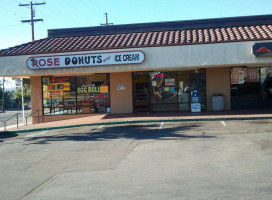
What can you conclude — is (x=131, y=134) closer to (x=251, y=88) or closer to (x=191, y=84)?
(x=191, y=84)

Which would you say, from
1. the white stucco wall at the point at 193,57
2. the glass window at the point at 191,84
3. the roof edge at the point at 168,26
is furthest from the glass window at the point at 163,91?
the roof edge at the point at 168,26

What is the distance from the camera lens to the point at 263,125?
13953 millimetres

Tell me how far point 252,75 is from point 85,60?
1019 centimetres

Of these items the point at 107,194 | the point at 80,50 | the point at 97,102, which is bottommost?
the point at 107,194

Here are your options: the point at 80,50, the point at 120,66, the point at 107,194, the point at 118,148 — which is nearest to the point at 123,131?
the point at 118,148

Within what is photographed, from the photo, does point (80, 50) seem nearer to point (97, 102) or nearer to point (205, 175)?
point (97, 102)

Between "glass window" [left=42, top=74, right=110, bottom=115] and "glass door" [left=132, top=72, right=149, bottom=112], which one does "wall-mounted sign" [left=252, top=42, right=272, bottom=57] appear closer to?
"glass door" [left=132, top=72, right=149, bottom=112]

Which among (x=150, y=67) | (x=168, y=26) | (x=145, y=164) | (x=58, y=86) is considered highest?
(x=168, y=26)

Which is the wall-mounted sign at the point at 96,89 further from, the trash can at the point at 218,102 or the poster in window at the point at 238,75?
the poster in window at the point at 238,75

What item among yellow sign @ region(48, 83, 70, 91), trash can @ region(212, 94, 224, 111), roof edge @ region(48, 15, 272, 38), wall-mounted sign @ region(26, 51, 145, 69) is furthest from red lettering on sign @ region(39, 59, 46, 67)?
trash can @ region(212, 94, 224, 111)

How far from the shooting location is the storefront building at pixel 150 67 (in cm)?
1778

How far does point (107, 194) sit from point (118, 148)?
4641 mm

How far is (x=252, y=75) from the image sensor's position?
1970 centimetres

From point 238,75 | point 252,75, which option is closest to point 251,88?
point 252,75
